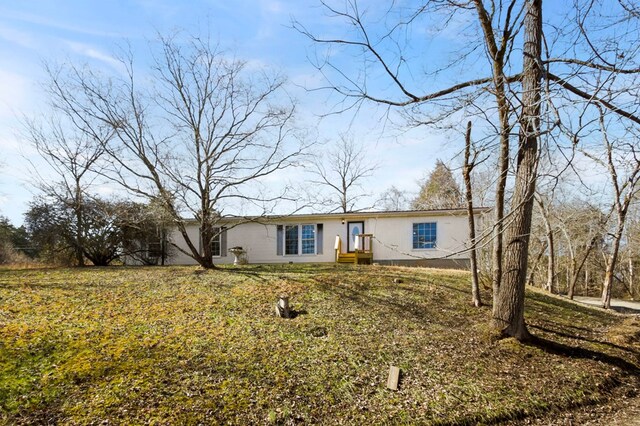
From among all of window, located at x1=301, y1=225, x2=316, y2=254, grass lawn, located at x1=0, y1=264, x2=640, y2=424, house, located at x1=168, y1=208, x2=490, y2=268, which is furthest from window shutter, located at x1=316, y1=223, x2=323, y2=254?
grass lawn, located at x1=0, y1=264, x2=640, y2=424

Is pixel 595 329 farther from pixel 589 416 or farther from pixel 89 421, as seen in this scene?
pixel 89 421

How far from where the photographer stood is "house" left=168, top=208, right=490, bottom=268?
1532 centimetres

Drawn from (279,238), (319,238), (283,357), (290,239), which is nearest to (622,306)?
(319,238)

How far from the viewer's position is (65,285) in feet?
28.2

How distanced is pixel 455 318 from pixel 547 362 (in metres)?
1.86

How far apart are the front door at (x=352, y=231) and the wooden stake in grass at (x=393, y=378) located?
11265 mm

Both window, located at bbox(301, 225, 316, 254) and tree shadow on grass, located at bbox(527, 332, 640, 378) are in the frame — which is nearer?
tree shadow on grass, located at bbox(527, 332, 640, 378)

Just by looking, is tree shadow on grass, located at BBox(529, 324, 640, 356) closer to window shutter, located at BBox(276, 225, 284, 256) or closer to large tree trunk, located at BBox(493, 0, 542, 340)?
large tree trunk, located at BBox(493, 0, 542, 340)

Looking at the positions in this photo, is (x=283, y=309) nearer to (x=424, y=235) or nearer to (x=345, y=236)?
(x=345, y=236)

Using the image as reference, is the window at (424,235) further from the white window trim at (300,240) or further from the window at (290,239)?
the window at (290,239)

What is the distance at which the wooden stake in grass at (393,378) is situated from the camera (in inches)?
184

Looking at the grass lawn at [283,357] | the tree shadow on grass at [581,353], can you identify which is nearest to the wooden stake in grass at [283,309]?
the grass lawn at [283,357]

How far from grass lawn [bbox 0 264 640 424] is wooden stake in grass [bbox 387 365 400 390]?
0.33 feet

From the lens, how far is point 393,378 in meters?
4.79
